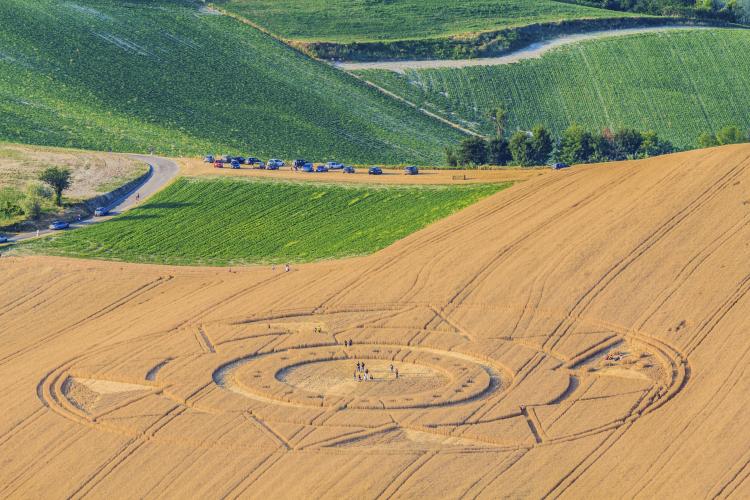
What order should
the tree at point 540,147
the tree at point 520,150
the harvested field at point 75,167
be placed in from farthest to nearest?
the tree at point 540,147 < the tree at point 520,150 < the harvested field at point 75,167

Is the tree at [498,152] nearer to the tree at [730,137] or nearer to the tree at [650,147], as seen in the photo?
the tree at [650,147]

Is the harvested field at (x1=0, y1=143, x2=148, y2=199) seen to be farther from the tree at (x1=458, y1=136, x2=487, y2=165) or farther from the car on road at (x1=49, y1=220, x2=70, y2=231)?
the tree at (x1=458, y1=136, x2=487, y2=165)

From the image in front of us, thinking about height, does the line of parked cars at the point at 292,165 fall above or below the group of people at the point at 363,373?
above

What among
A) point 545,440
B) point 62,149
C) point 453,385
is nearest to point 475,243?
point 453,385

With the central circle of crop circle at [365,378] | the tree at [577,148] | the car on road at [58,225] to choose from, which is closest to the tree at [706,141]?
the tree at [577,148]

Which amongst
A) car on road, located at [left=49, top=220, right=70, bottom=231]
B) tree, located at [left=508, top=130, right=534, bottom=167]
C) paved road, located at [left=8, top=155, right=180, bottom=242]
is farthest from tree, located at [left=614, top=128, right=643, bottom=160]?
car on road, located at [left=49, top=220, right=70, bottom=231]

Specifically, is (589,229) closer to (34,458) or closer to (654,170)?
(654,170)
